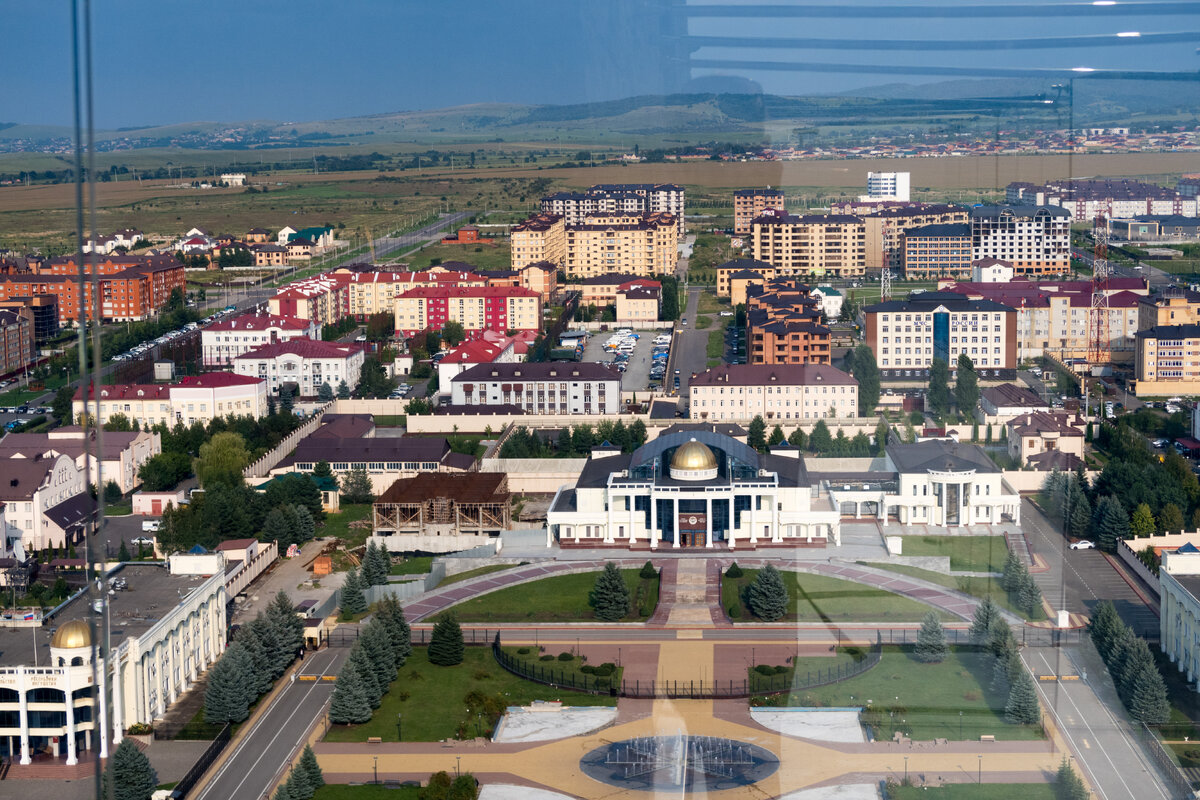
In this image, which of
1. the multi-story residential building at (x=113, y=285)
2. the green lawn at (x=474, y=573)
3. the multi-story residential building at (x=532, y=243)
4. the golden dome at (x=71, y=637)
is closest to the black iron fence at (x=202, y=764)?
the golden dome at (x=71, y=637)

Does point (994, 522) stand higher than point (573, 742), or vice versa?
point (994, 522)

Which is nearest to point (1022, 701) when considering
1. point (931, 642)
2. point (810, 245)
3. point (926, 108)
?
point (931, 642)

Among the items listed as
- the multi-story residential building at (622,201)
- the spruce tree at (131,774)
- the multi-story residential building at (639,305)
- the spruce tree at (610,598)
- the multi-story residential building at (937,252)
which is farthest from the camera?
the multi-story residential building at (622,201)

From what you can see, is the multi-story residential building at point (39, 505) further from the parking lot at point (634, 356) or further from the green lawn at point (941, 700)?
the parking lot at point (634, 356)

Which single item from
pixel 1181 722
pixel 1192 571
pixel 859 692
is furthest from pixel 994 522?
pixel 859 692

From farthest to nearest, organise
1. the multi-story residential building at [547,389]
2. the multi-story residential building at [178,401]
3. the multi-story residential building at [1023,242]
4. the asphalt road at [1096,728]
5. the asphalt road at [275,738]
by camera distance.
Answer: the multi-story residential building at [1023,242] → the multi-story residential building at [547,389] → the multi-story residential building at [178,401] → the asphalt road at [275,738] → the asphalt road at [1096,728]

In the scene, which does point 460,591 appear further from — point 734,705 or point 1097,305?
point 1097,305

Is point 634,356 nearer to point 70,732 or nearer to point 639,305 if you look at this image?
point 639,305
